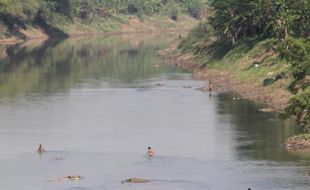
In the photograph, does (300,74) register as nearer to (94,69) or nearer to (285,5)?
(285,5)

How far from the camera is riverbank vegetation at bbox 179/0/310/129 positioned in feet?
402

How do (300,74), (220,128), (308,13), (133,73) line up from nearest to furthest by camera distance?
(300,74) < (220,128) < (308,13) < (133,73)

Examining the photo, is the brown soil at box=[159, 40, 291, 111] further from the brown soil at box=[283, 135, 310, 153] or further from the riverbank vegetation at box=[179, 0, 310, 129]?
the brown soil at box=[283, 135, 310, 153]

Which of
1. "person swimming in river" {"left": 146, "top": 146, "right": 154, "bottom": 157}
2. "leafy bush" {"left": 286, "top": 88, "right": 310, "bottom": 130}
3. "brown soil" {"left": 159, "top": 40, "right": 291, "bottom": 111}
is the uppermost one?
"leafy bush" {"left": 286, "top": 88, "right": 310, "bottom": 130}

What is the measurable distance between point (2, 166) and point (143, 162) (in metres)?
11.8

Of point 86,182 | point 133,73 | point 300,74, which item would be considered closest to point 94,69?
point 133,73

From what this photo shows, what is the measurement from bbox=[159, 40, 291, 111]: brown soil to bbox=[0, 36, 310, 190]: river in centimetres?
198

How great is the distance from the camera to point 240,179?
71.1 meters

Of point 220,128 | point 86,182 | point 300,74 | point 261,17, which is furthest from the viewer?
point 261,17

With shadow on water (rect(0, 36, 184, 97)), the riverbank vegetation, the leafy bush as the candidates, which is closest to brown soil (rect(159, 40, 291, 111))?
the riverbank vegetation

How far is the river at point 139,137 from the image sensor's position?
71.7 metres

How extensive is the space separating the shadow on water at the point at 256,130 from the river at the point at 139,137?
0.33ft

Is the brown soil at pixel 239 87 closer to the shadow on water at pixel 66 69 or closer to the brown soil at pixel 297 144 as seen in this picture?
the shadow on water at pixel 66 69

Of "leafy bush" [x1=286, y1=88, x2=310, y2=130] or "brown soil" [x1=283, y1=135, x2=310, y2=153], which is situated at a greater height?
"leafy bush" [x1=286, y1=88, x2=310, y2=130]
